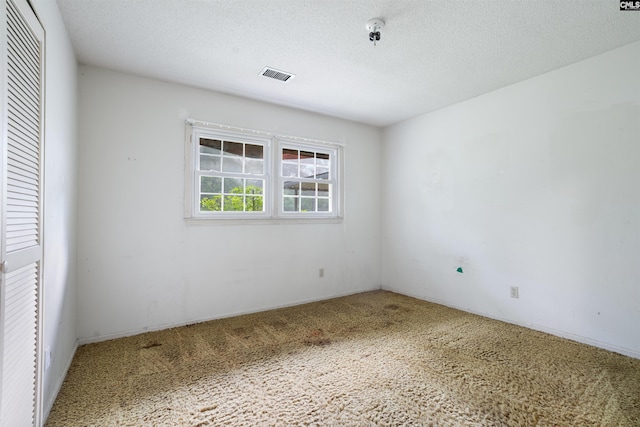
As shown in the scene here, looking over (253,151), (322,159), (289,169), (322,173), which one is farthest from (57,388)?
(322,159)

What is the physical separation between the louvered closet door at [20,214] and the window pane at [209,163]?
1753mm

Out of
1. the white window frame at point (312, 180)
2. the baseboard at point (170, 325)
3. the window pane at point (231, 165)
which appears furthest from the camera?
the white window frame at point (312, 180)

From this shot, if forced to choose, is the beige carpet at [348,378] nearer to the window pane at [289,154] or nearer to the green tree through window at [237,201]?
the green tree through window at [237,201]

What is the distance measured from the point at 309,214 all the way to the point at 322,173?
0.66 m

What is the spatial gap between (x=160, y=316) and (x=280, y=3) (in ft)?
9.80

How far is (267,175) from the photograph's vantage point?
12.4 feet

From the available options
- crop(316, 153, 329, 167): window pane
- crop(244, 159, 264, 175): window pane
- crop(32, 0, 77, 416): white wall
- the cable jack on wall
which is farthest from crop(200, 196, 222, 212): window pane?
the cable jack on wall

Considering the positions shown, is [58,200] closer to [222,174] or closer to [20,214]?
[20,214]

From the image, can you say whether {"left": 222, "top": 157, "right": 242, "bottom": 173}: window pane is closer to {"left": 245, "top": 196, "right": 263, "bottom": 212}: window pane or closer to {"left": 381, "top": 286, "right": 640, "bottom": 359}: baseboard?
{"left": 245, "top": 196, "right": 263, "bottom": 212}: window pane

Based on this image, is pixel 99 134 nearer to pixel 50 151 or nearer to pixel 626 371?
pixel 50 151

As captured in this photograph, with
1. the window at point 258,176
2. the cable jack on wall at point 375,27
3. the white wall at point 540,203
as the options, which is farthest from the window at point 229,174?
the white wall at point 540,203

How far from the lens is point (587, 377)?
7.02 ft

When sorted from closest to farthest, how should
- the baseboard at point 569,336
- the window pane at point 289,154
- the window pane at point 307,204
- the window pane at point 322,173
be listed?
the baseboard at point 569,336 → the window pane at point 289,154 → the window pane at point 307,204 → the window pane at point 322,173

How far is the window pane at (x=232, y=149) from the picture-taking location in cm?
352
